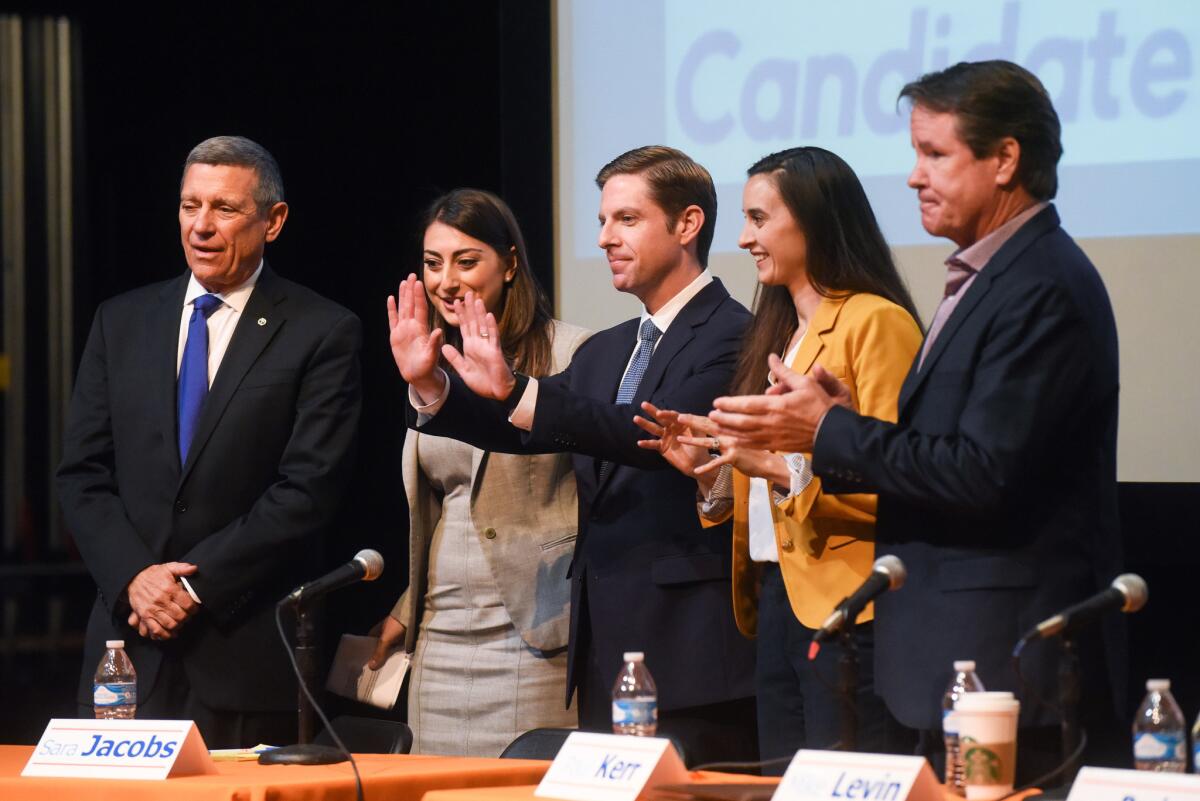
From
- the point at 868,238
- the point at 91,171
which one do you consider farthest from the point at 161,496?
the point at 91,171

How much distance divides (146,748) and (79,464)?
4.28ft

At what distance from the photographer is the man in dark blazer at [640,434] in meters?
2.96

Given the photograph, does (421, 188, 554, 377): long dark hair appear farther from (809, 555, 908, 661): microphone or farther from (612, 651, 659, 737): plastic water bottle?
(809, 555, 908, 661): microphone

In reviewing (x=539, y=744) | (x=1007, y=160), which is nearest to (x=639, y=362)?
(x=539, y=744)

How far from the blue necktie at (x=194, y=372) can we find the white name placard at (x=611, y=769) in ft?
5.15

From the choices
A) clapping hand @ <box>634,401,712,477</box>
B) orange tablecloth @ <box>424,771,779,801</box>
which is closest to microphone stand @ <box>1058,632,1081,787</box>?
orange tablecloth @ <box>424,771,779,801</box>

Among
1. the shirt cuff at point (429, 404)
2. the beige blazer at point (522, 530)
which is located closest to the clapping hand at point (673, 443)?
the shirt cuff at point (429, 404)

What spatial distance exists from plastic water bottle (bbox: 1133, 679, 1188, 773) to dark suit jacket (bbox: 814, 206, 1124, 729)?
0.70ft

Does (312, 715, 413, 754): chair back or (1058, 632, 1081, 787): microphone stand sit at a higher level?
(1058, 632, 1081, 787): microphone stand

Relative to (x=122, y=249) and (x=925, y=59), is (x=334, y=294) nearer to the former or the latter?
(x=122, y=249)

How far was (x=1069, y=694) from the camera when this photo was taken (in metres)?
1.82

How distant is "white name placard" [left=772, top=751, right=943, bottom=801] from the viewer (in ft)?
5.72

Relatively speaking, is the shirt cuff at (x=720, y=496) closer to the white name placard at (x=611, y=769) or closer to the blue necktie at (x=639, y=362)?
the blue necktie at (x=639, y=362)

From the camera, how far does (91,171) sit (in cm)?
615
